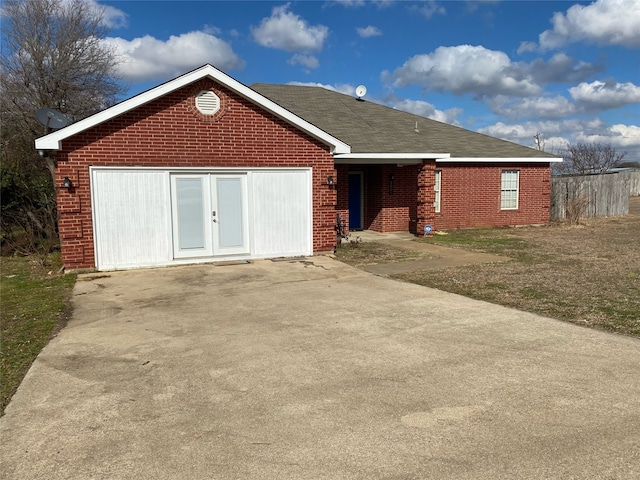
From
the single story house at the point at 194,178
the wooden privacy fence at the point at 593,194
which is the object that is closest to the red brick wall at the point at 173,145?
the single story house at the point at 194,178

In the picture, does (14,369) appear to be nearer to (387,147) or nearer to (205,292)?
(205,292)

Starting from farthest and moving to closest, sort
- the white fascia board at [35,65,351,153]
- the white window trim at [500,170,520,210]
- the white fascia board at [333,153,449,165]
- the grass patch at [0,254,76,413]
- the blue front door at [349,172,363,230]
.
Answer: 1. the white window trim at [500,170,520,210]
2. the blue front door at [349,172,363,230]
3. the white fascia board at [333,153,449,165]
4. the white fascia board at [35,65,351,153]
5. the grass patch at [0,254,76,413]

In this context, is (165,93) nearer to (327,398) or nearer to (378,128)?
(327,398)

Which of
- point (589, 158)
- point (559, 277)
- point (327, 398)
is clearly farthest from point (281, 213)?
point (589, 158)

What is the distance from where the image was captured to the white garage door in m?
10.4

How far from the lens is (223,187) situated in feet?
37.1

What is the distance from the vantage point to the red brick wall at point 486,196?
58.6ft

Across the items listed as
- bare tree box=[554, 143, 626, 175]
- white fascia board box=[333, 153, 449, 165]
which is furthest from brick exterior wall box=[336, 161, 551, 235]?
bare tree box=[554, 143, 626, 175]

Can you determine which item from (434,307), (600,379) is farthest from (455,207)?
(600,379)

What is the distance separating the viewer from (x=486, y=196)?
18.5 meters

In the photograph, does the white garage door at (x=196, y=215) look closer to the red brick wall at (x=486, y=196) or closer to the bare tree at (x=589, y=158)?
the red brick wall at (x=486, y=196)

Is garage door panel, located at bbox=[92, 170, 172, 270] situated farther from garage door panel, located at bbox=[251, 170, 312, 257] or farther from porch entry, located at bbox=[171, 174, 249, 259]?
garage door panel, located at bbox=[251, 170, 312, 257]

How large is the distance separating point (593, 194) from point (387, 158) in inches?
564

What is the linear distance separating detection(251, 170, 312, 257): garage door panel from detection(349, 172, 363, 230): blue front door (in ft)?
19.1
